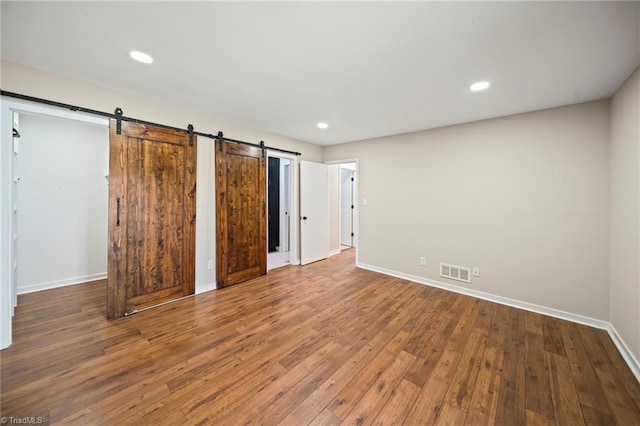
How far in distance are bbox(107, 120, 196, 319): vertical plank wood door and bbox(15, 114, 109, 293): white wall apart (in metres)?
1.35

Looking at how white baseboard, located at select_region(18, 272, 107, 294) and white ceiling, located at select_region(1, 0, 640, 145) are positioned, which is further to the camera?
white baseboard, located at select_region(18, 272, 107, 294)

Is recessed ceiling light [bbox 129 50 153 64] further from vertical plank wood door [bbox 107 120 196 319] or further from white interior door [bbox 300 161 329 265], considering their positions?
white interior door [bbox 300 161 329 265]

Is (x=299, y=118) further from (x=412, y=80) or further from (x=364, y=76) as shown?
(x=412, y=80)

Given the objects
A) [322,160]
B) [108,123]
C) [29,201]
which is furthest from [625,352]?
[29,201]

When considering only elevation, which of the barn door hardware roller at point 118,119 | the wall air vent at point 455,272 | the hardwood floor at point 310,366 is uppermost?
the barn door hardware roller at point 118,119

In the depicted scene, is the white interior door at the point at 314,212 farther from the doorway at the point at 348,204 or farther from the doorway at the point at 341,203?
the doorway at the point at 348,204

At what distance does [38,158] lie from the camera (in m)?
3.32

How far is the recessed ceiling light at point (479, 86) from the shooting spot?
227cm

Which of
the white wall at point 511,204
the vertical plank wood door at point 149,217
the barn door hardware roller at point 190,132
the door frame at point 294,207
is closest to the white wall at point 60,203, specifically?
the vertical plank wood door at point 149,217

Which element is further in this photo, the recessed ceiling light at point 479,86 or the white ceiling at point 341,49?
the recessed ceiling light at point 479,86

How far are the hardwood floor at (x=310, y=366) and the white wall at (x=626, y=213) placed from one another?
33 cm

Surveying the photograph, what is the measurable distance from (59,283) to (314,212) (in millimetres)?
4130

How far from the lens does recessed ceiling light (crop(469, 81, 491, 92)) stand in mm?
2273

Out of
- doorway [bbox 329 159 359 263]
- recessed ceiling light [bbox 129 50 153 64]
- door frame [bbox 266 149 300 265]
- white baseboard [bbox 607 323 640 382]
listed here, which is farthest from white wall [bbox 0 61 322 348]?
white baseboard [bbox 607 323 640 382]
